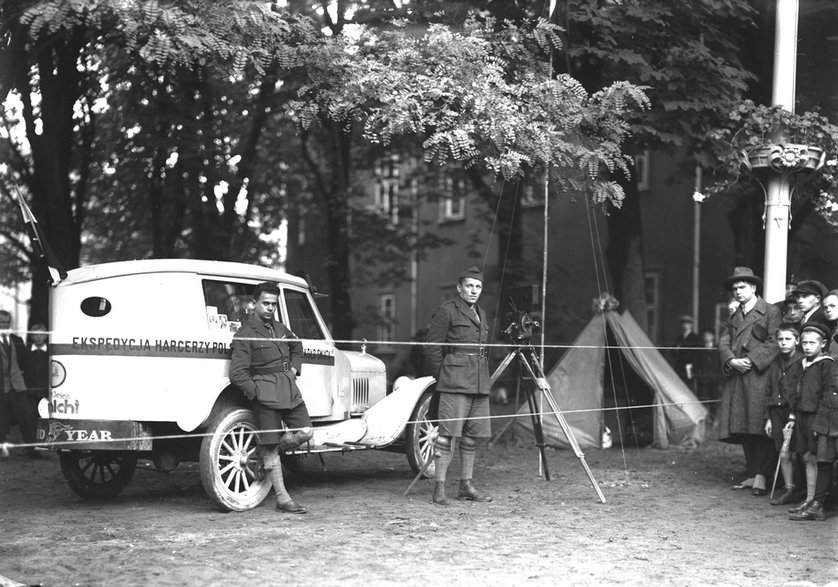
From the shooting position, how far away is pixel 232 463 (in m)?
8.80

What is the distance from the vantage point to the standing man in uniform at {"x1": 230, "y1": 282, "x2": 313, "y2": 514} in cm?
869

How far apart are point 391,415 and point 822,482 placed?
155 inches

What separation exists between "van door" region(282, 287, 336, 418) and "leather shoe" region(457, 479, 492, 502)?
1505 millimetres

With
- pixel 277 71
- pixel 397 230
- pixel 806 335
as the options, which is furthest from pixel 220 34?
pixel 397 230

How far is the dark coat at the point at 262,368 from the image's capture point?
8.65 metres

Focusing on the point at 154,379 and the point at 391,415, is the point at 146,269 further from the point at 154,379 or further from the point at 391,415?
the point at 391,415

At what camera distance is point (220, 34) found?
9.56 meters

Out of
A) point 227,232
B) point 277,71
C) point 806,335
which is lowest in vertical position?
point 806,335

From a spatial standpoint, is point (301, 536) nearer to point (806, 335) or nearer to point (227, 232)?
point (806, 335)

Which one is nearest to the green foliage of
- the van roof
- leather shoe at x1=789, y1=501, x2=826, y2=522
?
the van roof

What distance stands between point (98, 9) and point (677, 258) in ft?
61.8

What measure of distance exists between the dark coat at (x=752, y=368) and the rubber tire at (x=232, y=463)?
4.57 metres

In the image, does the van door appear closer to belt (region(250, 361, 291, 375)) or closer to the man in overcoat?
belt (region(250, 361, 291, 375))

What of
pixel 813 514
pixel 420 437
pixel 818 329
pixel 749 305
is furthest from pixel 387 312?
pixel 813 514
